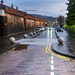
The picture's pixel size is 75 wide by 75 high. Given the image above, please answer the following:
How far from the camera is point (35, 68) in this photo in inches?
291

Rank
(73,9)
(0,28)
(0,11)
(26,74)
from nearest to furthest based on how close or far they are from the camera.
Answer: (26,74), (0,11), (0,28), (73,9)

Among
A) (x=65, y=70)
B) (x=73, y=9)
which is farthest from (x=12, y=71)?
(x=73, y=9)

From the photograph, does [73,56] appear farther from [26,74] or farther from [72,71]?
[26,74]

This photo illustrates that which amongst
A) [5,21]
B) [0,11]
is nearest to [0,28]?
[5,21]

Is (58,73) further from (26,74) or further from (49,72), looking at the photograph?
(26,74)

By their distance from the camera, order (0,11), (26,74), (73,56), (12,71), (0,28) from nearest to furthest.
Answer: (26,74), (12,71), (73,56), (0,11), (0,28)

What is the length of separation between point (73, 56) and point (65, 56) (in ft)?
2.23

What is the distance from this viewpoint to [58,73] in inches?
260

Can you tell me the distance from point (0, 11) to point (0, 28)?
4.97 metres

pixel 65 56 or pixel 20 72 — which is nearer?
pixel 20 72

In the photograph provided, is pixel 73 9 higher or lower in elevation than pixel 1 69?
higher

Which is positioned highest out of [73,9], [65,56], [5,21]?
[73,9]

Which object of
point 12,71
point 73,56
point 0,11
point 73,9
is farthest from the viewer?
point 73,9

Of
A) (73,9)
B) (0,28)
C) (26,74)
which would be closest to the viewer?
(26,74)
